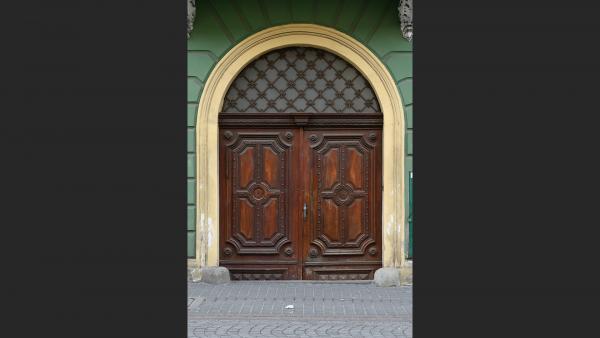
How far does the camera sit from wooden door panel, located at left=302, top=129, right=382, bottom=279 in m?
9.01

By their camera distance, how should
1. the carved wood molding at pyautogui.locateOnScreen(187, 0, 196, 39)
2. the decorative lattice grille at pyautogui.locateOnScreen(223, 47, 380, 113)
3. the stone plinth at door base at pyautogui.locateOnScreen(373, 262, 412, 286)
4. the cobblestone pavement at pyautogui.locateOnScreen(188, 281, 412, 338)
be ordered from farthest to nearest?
the decorative lattice grille at pyautogui.locateOnScreen(223, 47, 380, 113) < the stone plinth at door base at pyautogui.locateOnScreen(373, 262, 412, 286) < the carved wood molding at pyautogui.locateOnScreen(187, 0, 196, 39) < the cobblestone pavement at pyautogui.locateOnScreen(188, 281, 412, 338)

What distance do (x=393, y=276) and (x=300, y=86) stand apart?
2.70 metres

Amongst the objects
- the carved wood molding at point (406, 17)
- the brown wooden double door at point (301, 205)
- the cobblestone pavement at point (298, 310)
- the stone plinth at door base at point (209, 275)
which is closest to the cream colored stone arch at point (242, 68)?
the stone plinth at door base at point (209, 275)

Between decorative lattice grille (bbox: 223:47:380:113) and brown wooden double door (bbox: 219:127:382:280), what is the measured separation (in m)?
0.31

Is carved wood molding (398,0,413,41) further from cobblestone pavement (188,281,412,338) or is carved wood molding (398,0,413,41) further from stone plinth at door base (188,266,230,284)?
stone plinth at door base (188,266,230,284)

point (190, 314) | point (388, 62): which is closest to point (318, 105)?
point (388, 62)

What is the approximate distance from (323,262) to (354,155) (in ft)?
4.76

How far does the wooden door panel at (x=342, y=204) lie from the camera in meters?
9.01

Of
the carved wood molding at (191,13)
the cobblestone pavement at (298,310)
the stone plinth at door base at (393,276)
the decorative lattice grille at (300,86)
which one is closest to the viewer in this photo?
the cobblestone pavement at (298,310)

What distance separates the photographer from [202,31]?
29.0ft

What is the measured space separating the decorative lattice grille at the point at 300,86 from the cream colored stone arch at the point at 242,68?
0.50 feet

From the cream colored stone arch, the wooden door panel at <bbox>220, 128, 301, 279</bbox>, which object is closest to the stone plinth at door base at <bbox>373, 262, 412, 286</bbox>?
the cream colored stone arch

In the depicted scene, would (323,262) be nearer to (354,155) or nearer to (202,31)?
(354,155)

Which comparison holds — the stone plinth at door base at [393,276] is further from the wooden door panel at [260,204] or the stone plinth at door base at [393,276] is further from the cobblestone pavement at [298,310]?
the wooden door panel at [260,204]
